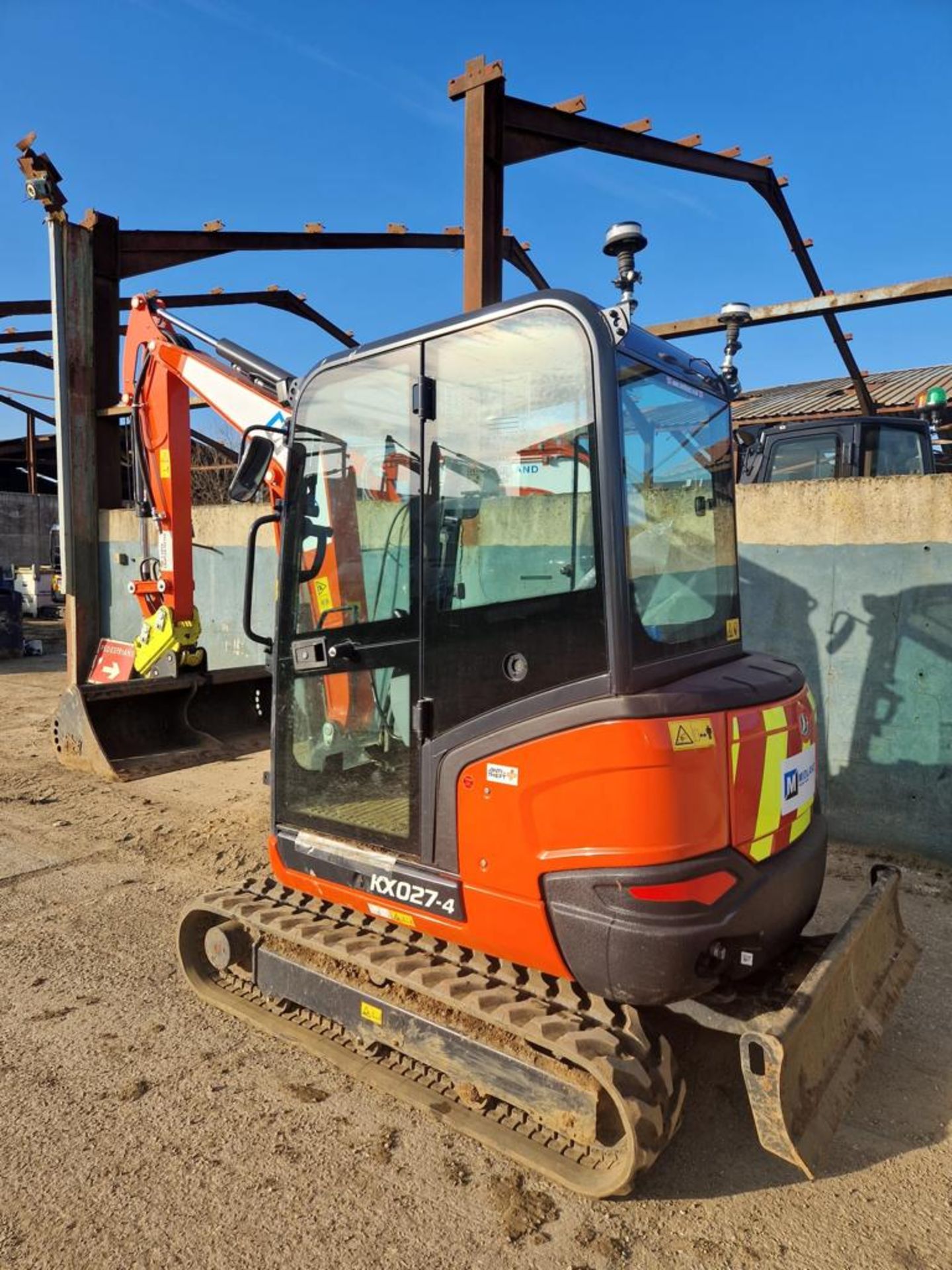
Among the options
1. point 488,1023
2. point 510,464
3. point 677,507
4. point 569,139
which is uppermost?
point 569,139

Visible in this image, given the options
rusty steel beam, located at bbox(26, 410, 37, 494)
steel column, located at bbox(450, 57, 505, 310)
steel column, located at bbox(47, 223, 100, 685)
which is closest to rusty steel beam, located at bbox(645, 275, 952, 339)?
steel column, located at bbox(450, 57, 505, 310)

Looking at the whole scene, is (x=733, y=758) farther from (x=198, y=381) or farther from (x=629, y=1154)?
(x=198, y=381)

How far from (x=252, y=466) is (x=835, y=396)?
16.1 m

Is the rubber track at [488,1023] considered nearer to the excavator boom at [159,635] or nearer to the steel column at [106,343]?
the excavator boom at [159,635]

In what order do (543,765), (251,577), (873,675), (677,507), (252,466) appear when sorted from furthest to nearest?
(873,675) → (252,466) → (251,577) → (677,507) → (543,765)

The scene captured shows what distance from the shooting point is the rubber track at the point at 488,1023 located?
2.23 metres

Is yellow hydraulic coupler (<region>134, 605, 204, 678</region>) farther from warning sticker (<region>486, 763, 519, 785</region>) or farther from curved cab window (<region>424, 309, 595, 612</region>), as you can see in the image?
warning sticker (<region>486, 763, 519, 785</region>)

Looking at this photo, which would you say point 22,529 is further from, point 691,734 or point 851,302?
point 691,734

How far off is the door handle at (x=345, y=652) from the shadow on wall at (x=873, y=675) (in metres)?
3.63

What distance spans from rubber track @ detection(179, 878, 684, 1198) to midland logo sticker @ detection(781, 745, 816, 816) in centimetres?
82

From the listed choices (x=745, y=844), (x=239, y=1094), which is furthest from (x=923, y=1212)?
(x=239, y=1094)

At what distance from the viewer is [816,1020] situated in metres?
2.43

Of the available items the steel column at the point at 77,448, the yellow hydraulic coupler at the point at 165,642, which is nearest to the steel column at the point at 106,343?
the steel column at the point at 77,448

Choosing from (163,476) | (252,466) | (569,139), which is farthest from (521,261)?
(252,466)
